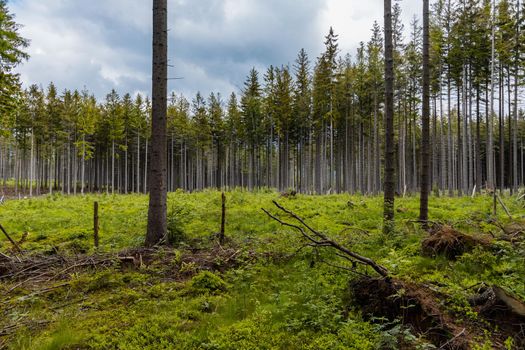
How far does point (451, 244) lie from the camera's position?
18.6 ft

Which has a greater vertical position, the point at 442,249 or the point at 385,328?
the point at 442,249

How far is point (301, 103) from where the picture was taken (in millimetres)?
31781

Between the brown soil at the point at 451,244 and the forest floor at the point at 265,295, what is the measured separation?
2 cm

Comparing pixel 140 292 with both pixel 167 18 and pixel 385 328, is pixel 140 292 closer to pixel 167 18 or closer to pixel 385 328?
pixel 385 328

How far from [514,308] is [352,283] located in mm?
1863

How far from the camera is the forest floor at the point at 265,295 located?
10.7ft

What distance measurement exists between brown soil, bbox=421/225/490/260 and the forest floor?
0.07 feet

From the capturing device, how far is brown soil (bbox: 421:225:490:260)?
562cm

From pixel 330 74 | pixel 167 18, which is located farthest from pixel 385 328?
pixel 330 74

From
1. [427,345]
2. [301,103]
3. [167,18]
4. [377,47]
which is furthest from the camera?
[301,103]

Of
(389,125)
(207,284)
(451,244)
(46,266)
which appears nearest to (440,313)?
(451,244)

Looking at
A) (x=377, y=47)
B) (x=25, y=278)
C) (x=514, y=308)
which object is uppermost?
(x=377, y=47)

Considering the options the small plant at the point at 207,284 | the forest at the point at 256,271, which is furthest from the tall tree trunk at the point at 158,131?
the small plant at the point at 207,284

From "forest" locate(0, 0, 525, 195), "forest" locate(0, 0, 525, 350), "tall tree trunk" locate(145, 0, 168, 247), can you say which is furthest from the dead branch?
"forest" locate(0, 0, 525, 195)
